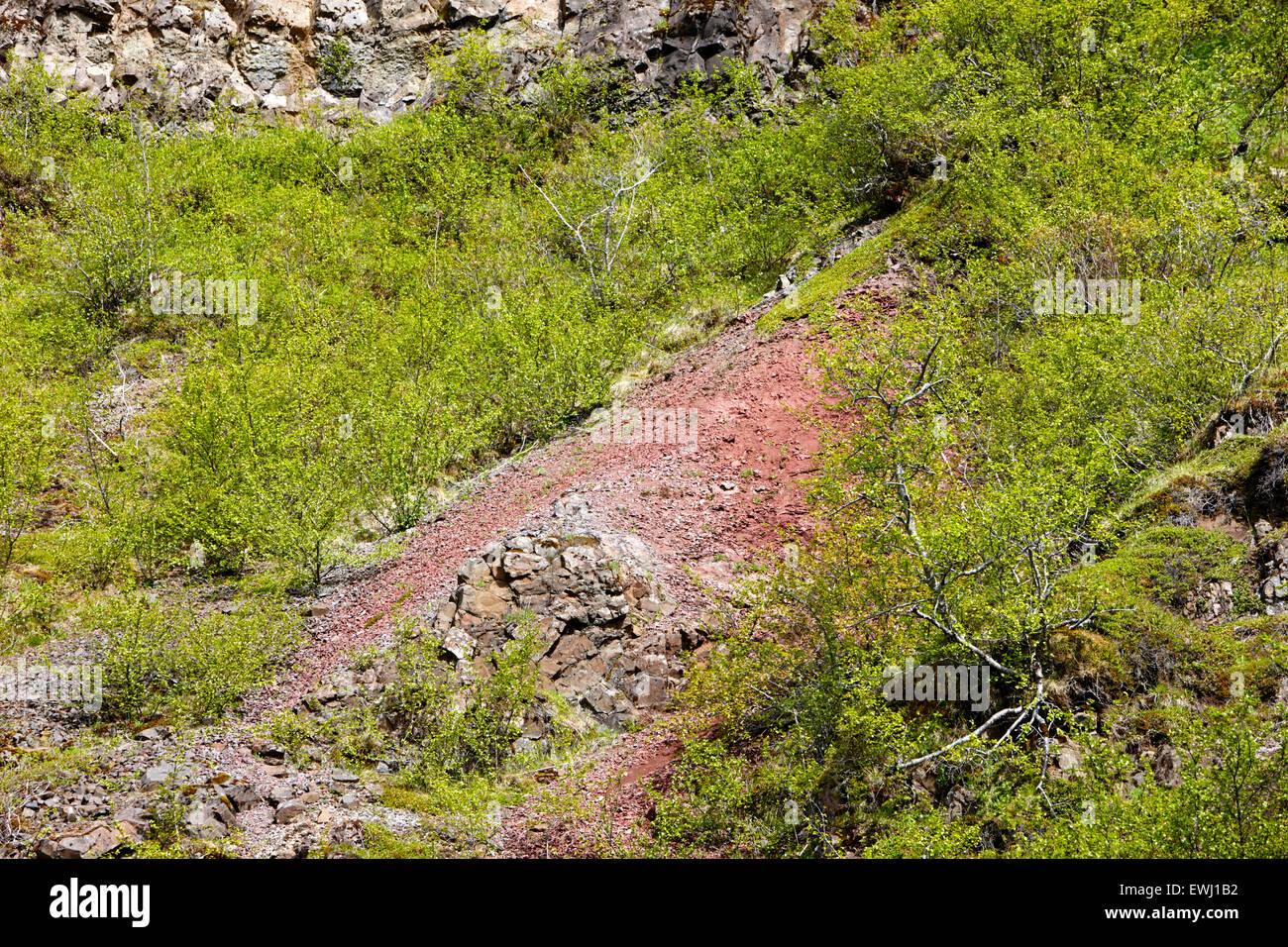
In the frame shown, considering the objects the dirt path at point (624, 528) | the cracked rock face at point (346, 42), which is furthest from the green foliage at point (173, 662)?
the cracked rock face at point (346, 42)

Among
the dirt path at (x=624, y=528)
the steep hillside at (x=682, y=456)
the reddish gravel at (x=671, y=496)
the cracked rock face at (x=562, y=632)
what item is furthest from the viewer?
the reddish gravel at (x=671, y=496)

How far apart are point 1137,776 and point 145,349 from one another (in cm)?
2616

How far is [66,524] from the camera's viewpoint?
798 inches

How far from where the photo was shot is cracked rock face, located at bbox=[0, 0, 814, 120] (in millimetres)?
37250

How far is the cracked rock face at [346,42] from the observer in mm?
37250

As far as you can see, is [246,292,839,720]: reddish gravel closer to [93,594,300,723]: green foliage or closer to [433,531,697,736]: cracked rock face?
[93,594,300,723]: green foliage

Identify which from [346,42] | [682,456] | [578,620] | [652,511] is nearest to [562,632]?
[578,620]

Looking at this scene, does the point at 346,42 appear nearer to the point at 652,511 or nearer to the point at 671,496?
the point at 671,496

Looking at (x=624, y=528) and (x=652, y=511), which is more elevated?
(x=652, y=511)

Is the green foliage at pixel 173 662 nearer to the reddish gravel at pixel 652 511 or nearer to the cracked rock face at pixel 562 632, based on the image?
the reddish gravel at pixel 652 511

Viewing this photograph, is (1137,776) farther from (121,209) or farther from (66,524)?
(121,209)

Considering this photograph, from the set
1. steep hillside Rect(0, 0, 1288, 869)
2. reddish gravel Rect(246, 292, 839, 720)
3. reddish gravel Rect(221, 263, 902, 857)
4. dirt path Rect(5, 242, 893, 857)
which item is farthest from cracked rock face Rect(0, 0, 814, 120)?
reddish gravel Rect(246, 292, 839, 720)

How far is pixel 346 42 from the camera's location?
135 ft
